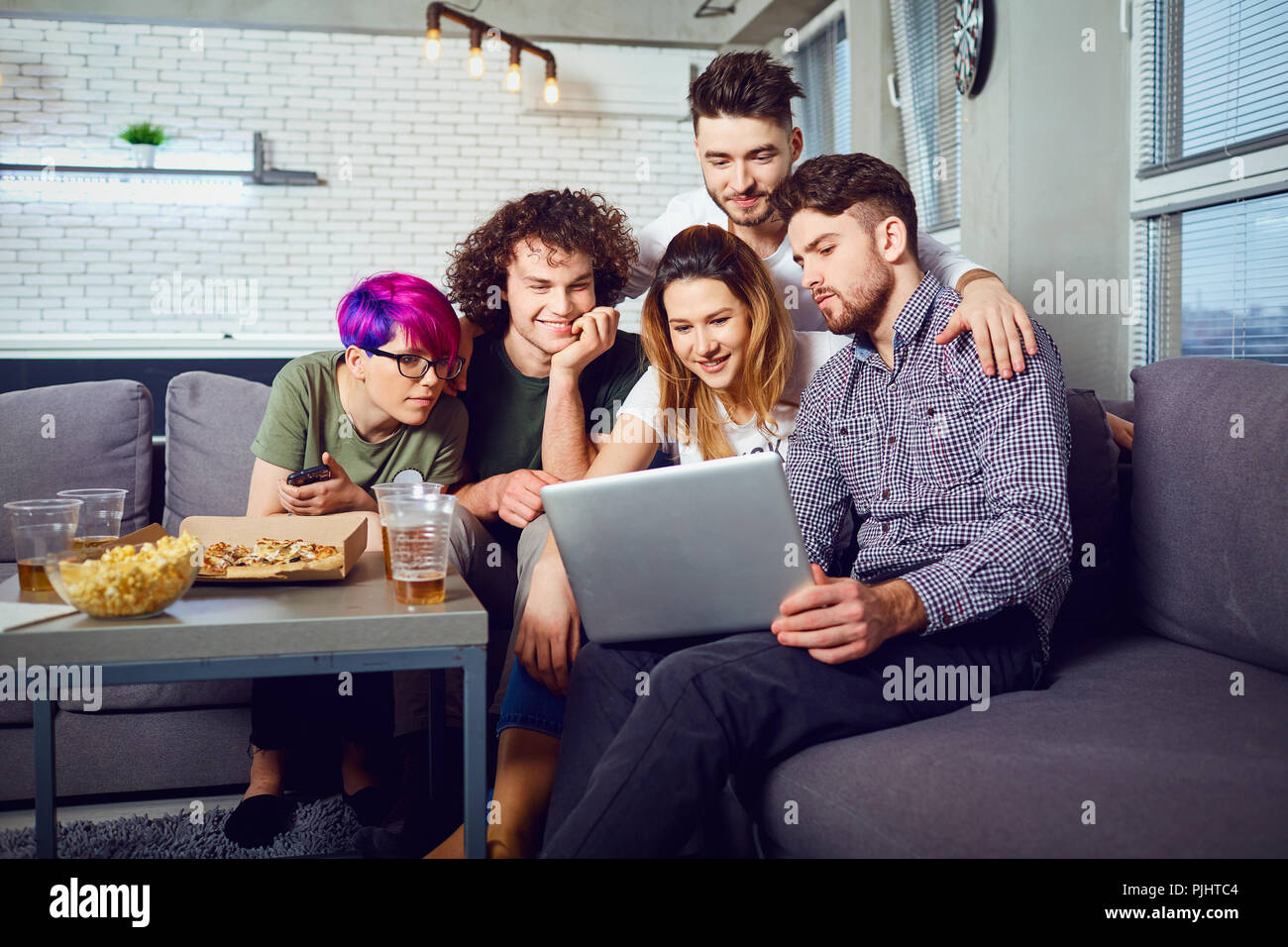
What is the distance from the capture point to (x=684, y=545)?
1.34m

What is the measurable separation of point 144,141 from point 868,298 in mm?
5394

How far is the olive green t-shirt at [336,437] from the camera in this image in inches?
79.2

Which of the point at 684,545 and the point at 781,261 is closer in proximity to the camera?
the point at 684,545

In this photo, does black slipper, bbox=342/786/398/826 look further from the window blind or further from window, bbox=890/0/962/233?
window, bbox=890/0/962/233

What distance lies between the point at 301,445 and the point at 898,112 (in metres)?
3.52

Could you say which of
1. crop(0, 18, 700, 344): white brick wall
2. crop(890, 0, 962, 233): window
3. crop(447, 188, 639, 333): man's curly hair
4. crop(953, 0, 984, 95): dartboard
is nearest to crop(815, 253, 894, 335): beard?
crop(447, 188, 639, 333): man's curly hair

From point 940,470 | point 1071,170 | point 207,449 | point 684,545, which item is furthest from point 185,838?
point 1071,170

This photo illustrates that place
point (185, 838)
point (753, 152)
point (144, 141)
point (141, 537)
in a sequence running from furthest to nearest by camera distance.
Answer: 1. point (144, 141)
2. point (753, 152)
3. point (185, 838)
4. point (141, 537)

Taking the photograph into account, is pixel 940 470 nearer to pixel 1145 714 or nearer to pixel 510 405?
pixel 1145 714

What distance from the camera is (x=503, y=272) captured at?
2.32m

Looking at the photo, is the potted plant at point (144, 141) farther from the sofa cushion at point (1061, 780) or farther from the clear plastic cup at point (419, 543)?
the sofa cushion at point (1061, 780)

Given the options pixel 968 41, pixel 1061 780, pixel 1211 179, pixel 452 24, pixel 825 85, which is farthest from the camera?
pixel 452 24

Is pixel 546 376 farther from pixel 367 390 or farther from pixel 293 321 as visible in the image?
pixel 293 321

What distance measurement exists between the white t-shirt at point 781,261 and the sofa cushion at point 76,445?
1.28 meters
